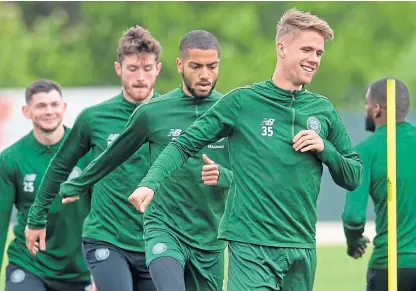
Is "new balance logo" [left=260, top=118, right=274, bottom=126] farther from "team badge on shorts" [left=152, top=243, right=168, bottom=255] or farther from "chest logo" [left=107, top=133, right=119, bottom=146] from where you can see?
"chest logo" [left=107, top=133, right=119, bottom=146]

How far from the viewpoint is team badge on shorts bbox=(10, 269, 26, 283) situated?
10078 millimetres

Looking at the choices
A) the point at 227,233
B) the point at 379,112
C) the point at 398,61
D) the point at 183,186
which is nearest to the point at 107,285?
the point at 183,186

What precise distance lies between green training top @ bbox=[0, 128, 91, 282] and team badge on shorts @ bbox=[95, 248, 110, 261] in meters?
0.95

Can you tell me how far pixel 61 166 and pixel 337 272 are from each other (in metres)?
9.20

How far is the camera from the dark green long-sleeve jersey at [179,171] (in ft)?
27.6

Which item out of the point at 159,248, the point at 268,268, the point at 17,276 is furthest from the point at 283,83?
the point at 17,276

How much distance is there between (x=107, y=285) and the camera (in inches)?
355

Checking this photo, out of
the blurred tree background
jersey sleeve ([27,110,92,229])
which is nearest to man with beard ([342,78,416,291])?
jersey sleeve ([27,110,92,229])

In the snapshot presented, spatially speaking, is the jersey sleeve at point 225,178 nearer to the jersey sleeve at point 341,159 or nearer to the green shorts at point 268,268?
the green shorts at point 268,268

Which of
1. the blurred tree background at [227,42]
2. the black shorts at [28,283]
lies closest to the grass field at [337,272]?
the black shorts at [28,283]

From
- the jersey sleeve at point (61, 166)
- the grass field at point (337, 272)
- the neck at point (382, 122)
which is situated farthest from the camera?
the grass field at point (337, 272)

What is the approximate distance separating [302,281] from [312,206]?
459 mm

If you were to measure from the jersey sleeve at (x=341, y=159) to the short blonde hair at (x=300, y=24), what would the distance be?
511 mm

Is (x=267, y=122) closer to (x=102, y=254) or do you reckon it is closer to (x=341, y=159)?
(x=341, y=159)
